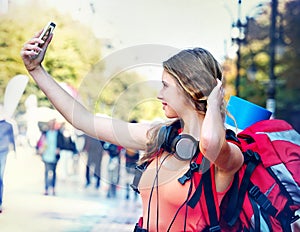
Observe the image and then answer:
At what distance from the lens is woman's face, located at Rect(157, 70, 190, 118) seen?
1196mm

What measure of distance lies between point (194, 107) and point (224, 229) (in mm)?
222

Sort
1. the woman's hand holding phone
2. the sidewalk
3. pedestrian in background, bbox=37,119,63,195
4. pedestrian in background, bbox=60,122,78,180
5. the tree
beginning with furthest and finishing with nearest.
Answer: the tree
pedestrian in background, bbox=60,122,78,180
pedestrian in background, bbox=37,119,63,195
the sidewalk
the woman's hand holding phone

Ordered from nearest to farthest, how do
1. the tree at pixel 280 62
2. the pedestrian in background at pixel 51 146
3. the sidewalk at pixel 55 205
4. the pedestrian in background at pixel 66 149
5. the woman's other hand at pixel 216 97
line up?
the woman's other hand at pixel 216 97 → the sidewalk at pixel 55 205 → the pedestrian in background at pixel 51 146 → the pedestrian in background at pixel 66 149 → the tree at pixel 280 62

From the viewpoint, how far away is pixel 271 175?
1190mm

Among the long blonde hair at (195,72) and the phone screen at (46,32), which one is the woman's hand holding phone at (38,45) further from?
the long blonde hair at (195,72)

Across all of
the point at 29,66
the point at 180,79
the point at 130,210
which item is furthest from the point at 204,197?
the point at 130,210

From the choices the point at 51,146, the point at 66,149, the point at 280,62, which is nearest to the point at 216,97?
the point at 51,146

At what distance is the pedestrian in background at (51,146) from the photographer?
5590 millimetres

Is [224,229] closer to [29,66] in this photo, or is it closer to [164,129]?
[164,129]

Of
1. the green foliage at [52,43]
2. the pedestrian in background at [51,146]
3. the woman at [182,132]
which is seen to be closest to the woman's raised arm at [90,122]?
the woman at [182,132]

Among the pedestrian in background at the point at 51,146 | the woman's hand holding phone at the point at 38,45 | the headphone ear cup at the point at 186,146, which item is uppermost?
the woman's hand holding phone at the point at 38,45

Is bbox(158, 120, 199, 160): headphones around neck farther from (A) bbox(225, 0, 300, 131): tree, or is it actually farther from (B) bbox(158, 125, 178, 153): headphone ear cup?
(A) bbox(225, 0, 300, 131): tree

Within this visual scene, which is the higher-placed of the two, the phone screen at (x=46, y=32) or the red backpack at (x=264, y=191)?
the phone screen at (x=46, y=32)

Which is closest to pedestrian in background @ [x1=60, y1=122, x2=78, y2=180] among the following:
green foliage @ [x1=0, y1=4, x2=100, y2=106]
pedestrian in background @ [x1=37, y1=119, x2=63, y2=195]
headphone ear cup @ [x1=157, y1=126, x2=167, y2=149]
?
pedestrian in background @ [x1=37, y1=119, x2=63, y2=195]
